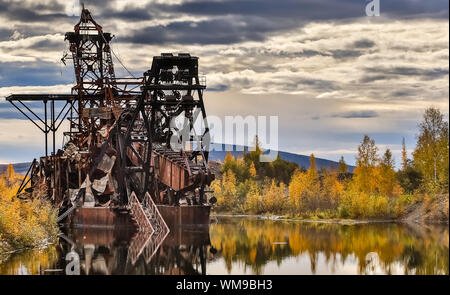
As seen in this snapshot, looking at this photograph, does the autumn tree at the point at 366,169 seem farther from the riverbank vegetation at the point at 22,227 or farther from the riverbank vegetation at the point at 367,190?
the riverbank vegetation at the point at 22,227

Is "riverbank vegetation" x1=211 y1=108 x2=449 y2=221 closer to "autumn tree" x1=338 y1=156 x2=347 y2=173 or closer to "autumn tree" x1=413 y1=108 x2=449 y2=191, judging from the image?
"autumn tree" x1=413 y1=108 x2=449 y2=191

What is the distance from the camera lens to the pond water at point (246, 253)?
131ft

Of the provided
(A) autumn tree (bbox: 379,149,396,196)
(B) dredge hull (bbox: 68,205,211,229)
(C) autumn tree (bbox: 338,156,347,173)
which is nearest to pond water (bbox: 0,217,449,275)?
(B) dredge hull (bbox: 68,205,211,229)

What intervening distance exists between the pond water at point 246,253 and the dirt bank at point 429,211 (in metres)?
1.88

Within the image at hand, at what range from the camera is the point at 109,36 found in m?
72.7

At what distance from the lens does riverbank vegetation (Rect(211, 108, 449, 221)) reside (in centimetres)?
6322

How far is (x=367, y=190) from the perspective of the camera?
79562 mm

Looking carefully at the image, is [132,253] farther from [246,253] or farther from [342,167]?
[342,167]

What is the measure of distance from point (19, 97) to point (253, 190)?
35.0m

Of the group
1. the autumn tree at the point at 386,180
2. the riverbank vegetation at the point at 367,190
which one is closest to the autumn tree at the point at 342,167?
the riverbank vegetation at the point at 367,190

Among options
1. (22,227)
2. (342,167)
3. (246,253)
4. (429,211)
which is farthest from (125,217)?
(342,167)

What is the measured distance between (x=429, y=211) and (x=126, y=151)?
963 inches
